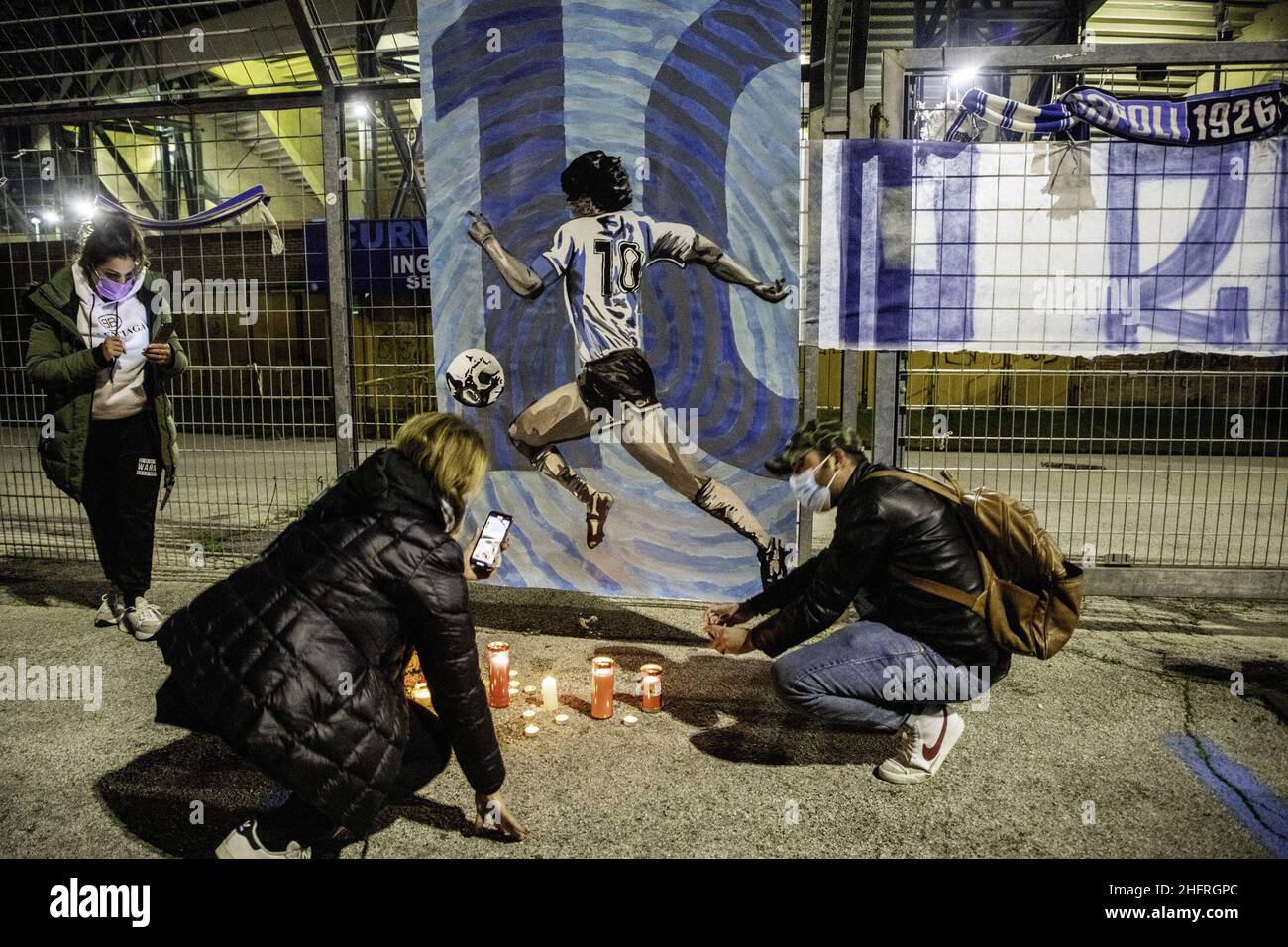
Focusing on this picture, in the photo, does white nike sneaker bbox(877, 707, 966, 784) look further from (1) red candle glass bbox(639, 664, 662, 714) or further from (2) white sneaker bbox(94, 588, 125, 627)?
(2) white sneaker bbox(94, 588, 125, 627)

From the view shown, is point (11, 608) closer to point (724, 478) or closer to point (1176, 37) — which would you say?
point (724, 478)

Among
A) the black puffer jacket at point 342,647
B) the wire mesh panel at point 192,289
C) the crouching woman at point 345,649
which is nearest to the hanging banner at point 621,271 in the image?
the wire mesh panel at point 192,289

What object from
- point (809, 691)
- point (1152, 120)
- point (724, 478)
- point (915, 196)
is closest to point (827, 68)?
point (915, 196)

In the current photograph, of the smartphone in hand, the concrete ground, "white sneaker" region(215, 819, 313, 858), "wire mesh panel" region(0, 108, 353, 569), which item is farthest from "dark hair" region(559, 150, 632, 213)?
"white sneaker" region(215, 819, 313, 858)

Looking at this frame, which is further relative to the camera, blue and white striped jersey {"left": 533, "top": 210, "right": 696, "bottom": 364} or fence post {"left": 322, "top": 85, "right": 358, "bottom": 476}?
fence post {"left": 322, "top": 85, "right": 358, "bottom": 476}

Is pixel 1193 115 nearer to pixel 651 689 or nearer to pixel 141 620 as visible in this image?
pixel 651 689

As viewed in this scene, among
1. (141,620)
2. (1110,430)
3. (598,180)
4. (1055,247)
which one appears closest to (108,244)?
(141,620)

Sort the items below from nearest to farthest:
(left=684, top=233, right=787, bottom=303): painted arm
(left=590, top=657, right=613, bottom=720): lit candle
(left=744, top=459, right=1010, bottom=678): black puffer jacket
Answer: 1. (left=744, top=459, right=1010, bottom=678): black puffer jacket
2. (left=590, top=657, right=613, bottom=720): lit candle
3. (left=684, top=233, right=787, bottom=303): painted arm

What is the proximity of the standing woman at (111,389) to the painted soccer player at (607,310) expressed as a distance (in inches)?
80.7

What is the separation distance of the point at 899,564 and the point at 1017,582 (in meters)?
0.48

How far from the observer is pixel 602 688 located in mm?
4254

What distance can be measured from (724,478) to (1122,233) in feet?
8.45

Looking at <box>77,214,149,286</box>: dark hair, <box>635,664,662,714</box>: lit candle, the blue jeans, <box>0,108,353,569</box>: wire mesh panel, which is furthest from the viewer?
<box>0,108,353,569</box>: wire mesh panel

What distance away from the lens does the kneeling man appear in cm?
348
